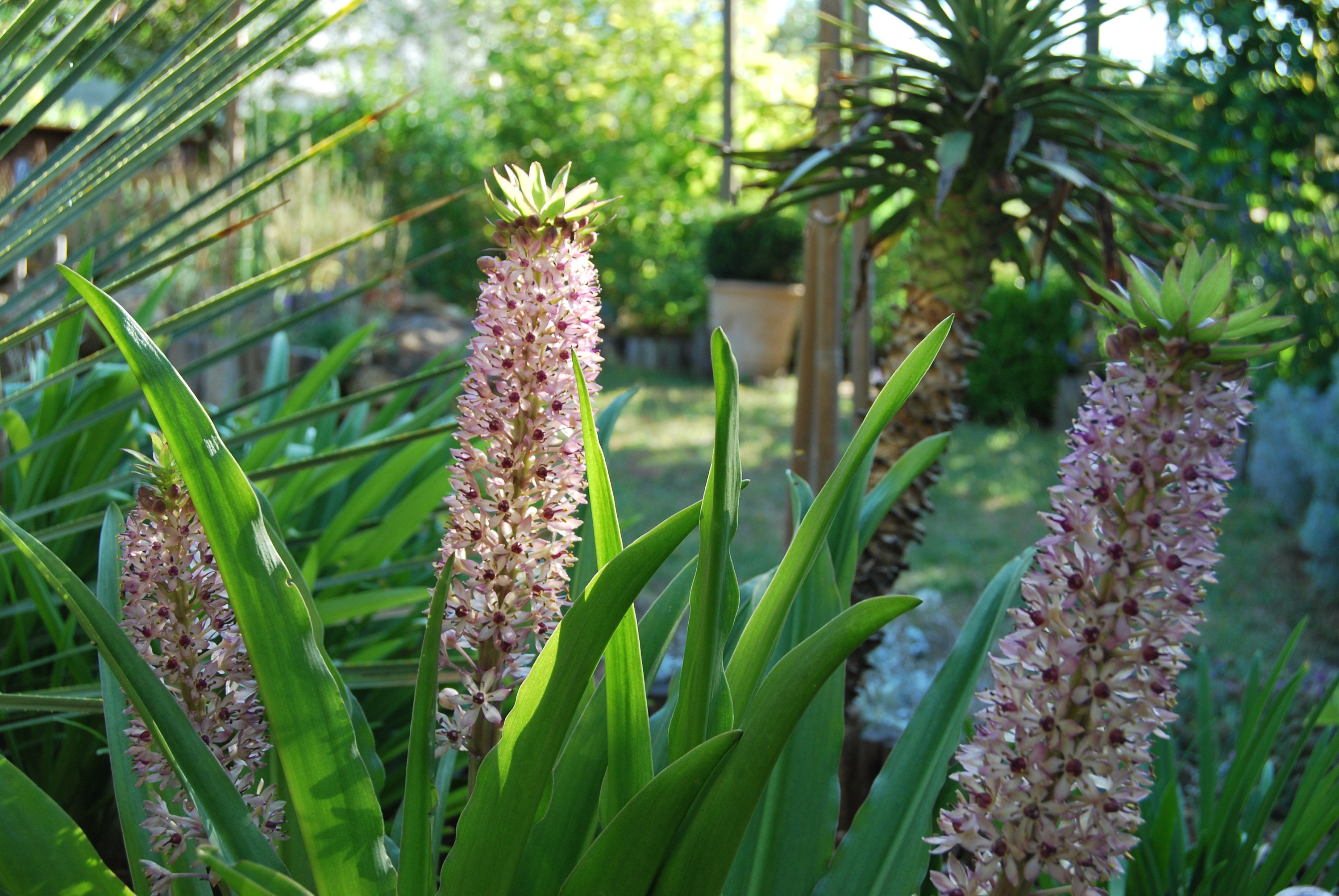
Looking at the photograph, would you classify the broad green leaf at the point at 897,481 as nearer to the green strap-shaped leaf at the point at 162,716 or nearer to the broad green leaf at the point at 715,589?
the broad green leaf at the point at 715,589

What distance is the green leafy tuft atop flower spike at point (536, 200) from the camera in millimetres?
682

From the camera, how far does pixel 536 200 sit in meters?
0.69

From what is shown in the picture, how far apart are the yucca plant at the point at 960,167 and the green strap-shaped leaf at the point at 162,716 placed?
112 cm

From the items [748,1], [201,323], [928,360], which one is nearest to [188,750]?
[928,360]

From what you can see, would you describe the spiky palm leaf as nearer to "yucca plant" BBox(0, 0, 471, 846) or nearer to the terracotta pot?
"yucca plant" BBox(0, 0, 471, 846)

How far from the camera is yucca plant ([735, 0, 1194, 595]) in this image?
1.46m

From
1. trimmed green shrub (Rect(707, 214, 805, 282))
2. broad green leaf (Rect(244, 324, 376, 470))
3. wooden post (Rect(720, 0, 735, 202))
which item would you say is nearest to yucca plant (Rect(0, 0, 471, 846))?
broad green leaf (Rect(244, 324, 376, 470))

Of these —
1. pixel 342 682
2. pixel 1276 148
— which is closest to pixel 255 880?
pixel 342 682

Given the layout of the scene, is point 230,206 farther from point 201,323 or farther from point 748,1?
point 748,1

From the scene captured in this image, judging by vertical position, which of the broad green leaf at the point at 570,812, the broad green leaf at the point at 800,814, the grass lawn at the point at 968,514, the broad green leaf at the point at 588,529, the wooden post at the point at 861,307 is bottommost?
the grass lawn at the point at 968,514

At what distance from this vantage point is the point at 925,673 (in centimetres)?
319

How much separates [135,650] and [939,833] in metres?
0.78

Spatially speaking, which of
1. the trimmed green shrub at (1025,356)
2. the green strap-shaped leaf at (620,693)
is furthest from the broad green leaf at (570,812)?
the trimmed green shrub at (1025,356)

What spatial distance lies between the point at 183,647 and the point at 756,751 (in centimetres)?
39
